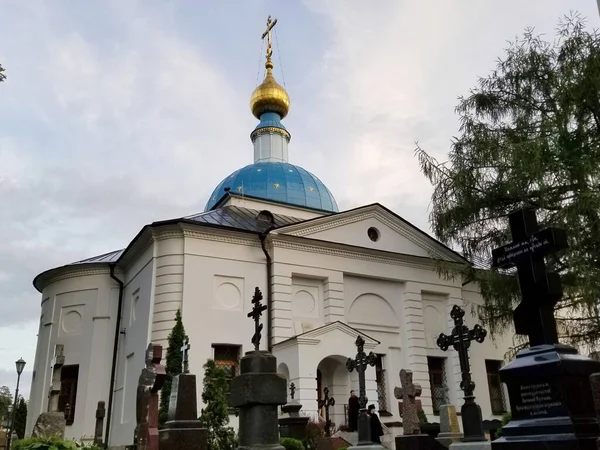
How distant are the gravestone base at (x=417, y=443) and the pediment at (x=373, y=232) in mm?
9750

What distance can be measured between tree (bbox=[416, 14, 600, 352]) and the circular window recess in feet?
17.9

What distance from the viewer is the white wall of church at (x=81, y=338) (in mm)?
20594

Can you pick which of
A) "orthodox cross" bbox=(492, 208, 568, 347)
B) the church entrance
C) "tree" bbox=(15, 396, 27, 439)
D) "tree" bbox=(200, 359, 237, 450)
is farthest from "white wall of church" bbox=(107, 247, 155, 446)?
"orthodox cross" bbox=(492, 208, 568, 347)

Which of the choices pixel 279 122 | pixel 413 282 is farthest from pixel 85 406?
pixel 279 122

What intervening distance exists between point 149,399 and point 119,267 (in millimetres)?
12674

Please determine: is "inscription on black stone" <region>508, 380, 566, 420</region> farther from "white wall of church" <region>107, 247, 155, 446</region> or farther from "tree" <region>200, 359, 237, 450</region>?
"white wall of church" <region>107, 247, 155, 446</region>

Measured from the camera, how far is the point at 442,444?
1114cm

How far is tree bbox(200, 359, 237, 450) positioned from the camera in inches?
515

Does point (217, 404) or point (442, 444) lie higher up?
point (217, 404)

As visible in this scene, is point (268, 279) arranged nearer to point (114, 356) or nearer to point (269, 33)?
point (114, 356)

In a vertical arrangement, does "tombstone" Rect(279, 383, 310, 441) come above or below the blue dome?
below

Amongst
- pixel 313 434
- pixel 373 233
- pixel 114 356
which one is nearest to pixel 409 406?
A: pixel 313 434

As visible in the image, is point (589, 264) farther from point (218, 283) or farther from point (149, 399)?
point (218, 283)

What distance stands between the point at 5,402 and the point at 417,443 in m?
55.7
